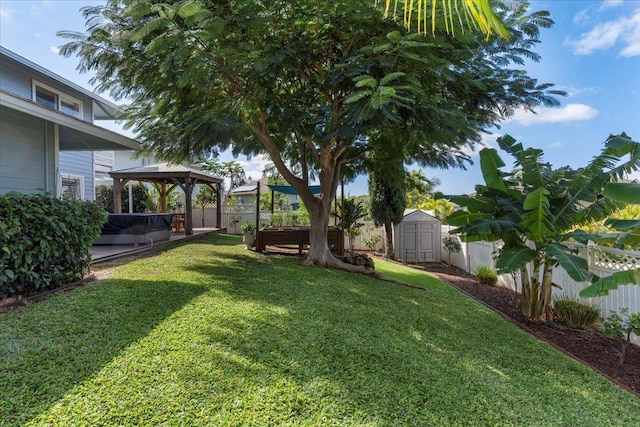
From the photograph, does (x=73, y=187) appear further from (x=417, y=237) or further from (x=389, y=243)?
(x=417, y=237)

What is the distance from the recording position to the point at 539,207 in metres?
5.66

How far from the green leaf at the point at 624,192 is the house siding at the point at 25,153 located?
1049 centimetres

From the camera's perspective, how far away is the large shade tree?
5562mm

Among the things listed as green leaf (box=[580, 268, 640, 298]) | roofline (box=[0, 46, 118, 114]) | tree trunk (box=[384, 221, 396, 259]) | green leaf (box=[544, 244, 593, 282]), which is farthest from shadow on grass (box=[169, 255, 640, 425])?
roofline (box=[0, 46, 118, 114])

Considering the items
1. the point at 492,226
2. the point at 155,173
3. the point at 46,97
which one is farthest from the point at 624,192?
the point at 46,97

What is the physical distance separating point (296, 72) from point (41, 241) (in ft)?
17.8

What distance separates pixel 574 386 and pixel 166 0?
8.17m

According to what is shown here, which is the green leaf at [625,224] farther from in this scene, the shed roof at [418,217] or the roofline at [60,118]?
the roofline at [60,118]

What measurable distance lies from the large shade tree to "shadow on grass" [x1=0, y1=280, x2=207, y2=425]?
12.5 ft

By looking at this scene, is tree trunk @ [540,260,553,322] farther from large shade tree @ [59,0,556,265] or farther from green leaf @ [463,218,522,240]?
large shade tree @ [59,0,556,265]

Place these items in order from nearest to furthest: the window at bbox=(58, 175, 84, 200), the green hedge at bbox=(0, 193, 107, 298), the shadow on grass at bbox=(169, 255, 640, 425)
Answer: the shadow on grass at bbox=(169, 255, 640, 425), the green hedge at bbox=(0, 193, 107, 298), the window at bbox=(58, 175, 84, 200)

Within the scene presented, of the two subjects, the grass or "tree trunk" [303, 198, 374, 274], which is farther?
"tree trunk" [303, 198, 374, 274]

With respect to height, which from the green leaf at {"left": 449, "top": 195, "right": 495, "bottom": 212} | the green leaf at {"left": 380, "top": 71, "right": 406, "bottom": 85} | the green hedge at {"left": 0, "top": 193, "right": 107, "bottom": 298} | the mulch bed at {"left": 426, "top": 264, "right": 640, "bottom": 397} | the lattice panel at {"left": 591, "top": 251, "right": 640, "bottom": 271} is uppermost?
the green leaf at {"left": 380, "top": 71, "right": 406, "bottom": 85}

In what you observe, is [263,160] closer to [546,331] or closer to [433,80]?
[433,80]
